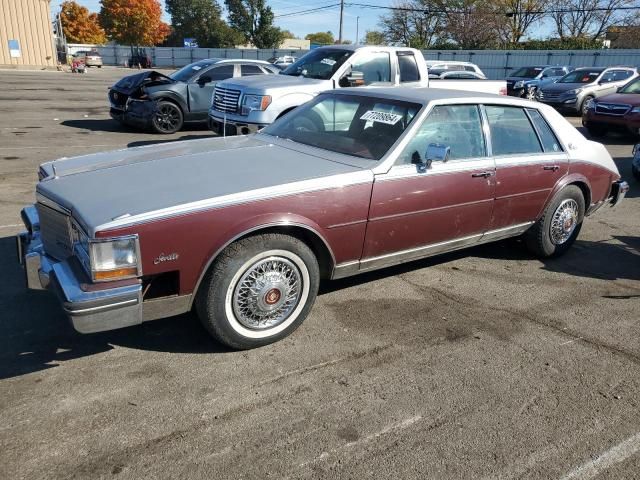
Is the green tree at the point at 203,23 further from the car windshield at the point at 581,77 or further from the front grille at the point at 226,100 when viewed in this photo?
the front grille at the point at 226,100

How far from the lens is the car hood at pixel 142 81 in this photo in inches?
470

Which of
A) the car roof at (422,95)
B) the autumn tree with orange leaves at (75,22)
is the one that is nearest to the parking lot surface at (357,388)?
the car roof at (422,95)

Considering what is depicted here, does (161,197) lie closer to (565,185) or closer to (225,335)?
(225,335)

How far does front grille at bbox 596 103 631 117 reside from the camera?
41.2 feet

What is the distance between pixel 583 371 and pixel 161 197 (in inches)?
113

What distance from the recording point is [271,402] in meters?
3.00

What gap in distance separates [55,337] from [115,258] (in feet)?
3.53

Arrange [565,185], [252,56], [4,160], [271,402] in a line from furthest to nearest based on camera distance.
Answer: [252,56]
[4,160]
[565,185]
[271,402]

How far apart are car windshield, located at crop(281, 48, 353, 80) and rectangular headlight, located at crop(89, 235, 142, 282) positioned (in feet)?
23.7

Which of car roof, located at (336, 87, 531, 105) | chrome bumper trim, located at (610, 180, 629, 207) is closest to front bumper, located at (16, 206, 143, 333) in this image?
car roof, located at (336, 87, 531, 105)

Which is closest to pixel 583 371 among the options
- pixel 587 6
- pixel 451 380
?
pixel 451 380

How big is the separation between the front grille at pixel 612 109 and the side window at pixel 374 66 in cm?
641

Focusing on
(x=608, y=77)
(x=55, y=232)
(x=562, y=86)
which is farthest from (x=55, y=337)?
(x=608, y=77)

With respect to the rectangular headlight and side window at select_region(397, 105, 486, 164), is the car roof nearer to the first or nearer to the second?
side window at select_region(397, 105, 486, 164)
